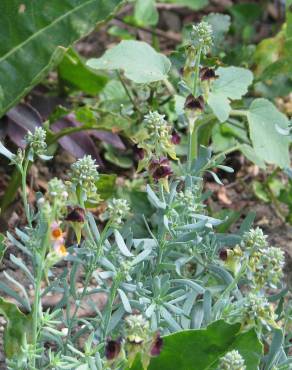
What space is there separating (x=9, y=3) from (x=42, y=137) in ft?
2.89

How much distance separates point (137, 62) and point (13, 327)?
0.67 metres

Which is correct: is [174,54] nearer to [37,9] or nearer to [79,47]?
[37,9]

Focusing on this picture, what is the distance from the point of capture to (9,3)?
228 centimetres

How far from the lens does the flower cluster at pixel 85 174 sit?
1422mm

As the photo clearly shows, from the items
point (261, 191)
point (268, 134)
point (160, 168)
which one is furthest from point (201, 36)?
point (261, 191)

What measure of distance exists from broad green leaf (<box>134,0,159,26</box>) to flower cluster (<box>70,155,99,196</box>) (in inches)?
56.9

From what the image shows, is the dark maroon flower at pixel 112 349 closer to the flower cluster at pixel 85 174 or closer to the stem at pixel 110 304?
the stem at pixel 110 304

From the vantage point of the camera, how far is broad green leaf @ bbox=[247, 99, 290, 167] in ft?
6.68

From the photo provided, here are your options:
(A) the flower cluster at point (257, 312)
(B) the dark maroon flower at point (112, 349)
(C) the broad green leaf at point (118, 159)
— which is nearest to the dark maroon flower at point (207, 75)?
(A) the flower cluster at point (257, 312)

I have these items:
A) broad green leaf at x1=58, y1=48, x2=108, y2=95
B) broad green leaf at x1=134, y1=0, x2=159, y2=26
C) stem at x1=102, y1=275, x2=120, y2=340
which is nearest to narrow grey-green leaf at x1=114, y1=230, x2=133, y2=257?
stem at x1=102, y1=275, x2=120, y2=340

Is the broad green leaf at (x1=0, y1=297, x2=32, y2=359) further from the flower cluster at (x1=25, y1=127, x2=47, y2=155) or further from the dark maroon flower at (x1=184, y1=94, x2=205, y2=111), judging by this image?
the dark maroon flower at (x1=184, y1=94, x2=205, y2=111)

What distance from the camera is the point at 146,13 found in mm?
2811

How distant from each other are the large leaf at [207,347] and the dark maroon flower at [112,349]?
0.59 ft

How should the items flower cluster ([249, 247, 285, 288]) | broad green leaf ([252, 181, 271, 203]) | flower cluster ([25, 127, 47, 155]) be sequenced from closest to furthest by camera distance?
flower cluster ([249, 247, 285, 288])
flower cluster ([25, 127, 47, 155])
broad green leaf ([252, 181, 271, 203])
